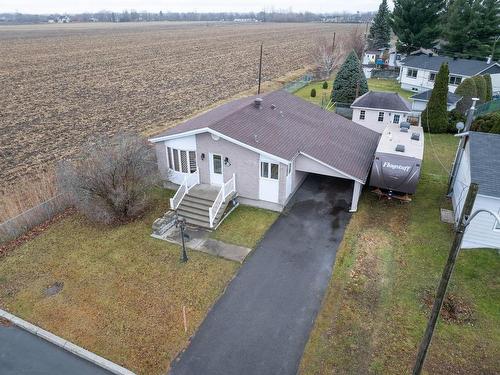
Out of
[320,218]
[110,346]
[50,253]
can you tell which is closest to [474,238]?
[320,218]

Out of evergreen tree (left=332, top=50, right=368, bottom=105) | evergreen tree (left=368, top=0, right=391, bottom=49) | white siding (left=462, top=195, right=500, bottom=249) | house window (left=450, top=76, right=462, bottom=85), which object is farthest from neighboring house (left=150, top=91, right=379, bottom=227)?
evergreen tree (left=368, top=0, right=391, bottom=49)

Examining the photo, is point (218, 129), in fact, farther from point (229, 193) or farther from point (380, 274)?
point (380, 274)

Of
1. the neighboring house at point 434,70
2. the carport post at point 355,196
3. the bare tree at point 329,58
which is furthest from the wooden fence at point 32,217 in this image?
the bare tree at point 329,58

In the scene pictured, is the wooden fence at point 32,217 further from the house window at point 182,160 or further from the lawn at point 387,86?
the lawn at point 387,86

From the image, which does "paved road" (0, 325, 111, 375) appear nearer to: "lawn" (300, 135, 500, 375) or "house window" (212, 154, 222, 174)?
"lawn" (300, 135, 500, 375)

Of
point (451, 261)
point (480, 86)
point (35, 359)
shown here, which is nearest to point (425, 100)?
point (480, 86)

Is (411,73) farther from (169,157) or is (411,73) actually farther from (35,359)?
(35,359)
